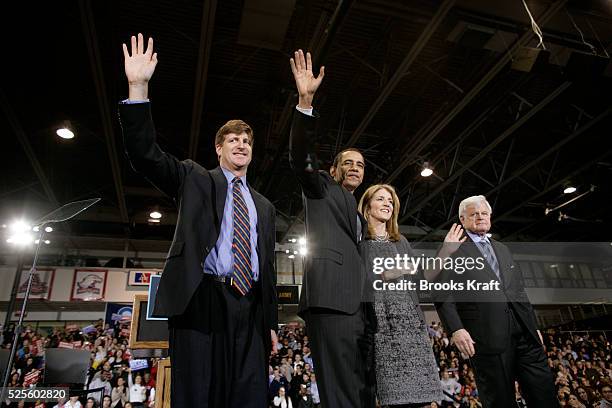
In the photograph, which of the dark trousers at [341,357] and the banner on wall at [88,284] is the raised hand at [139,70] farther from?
the banner on wall at [88,284]

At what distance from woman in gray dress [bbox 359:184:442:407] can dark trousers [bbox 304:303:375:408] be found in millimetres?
88

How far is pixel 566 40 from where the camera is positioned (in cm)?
543

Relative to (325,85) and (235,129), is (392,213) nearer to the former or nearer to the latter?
(235,129)

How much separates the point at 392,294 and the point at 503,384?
794 millimetres

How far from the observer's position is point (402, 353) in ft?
5.91

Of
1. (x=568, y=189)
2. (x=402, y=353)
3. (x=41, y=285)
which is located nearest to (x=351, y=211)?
(x=402, y=353)

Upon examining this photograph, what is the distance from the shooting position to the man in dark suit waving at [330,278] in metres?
1.60

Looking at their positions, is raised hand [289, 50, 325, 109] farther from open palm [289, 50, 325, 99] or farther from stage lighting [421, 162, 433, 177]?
stage lighting [421, 162, 433, 177]

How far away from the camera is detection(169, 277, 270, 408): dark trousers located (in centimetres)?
135

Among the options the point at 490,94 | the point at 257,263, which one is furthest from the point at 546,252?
the point at 257,263

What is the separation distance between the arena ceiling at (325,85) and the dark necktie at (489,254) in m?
3.37

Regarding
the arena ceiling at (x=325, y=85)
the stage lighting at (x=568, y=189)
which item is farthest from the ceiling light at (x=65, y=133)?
the stage lighting at (x=568, y=189)

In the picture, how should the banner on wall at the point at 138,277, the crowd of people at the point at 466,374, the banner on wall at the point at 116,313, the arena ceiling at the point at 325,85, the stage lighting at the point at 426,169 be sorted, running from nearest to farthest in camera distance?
the arena ceiling at the point at 325,85 → the crowd of people at the point at 466,374 → the stage lighting at the point at 426,169 → the banner on wall at the point at 116,313 → the banner on wall at the point at 138,277

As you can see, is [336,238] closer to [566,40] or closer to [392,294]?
[392,294]
